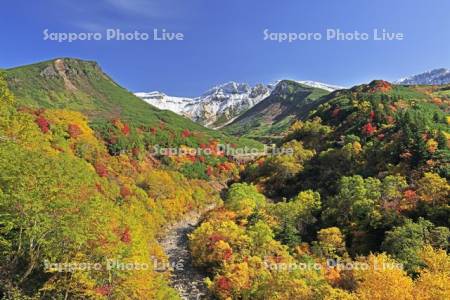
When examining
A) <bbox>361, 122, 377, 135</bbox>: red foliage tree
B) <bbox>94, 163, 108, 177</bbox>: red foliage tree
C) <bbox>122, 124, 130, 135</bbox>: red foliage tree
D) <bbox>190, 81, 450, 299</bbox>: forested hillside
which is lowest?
<bbox>190, 81, 450, 299</bbox>: forested hillside

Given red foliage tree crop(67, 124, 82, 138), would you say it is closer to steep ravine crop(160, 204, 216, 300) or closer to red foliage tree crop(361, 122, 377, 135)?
steep ravine crop(160, 204, 216, 300)

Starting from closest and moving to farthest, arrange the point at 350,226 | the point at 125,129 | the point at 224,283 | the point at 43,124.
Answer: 1. the point at 224,283
2. the point at 350,226
3. the point at 43,124
4. the point at 125,129

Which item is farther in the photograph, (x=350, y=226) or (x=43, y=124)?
(x=43, y=124)

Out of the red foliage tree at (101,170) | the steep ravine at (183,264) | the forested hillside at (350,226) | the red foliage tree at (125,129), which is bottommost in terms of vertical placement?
the steep ravine at (183,264)

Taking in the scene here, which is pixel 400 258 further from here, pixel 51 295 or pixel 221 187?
pixel 221 187

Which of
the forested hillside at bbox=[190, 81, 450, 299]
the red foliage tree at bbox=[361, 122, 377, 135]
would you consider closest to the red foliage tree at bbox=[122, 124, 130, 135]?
the forested hillside at bbox=[190, 81, 450, 299]

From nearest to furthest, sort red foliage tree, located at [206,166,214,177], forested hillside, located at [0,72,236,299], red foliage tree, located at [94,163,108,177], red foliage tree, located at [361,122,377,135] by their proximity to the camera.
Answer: forested hillside, located at [0,72,236,299] < red foliage tree, located at [94,163,108,177] < red foliage tree, located at [361,122,377,135] < red foliage tree, located at [206,166,214,177]

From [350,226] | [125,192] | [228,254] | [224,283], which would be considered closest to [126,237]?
[224,283]

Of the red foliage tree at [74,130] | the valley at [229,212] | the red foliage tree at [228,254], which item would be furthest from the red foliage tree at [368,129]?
the red foliage tree at [74,130]

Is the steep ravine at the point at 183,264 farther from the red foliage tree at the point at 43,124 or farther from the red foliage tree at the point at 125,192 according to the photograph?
the red foliage tree at the point at 43,124

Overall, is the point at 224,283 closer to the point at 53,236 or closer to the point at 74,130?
the point at 53,236

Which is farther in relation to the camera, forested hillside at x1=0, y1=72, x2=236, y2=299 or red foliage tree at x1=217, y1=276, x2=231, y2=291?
red foliage tree at x1=217, y1=276, x2=231, y2=291

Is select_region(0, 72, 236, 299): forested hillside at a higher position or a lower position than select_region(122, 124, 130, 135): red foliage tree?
lower
